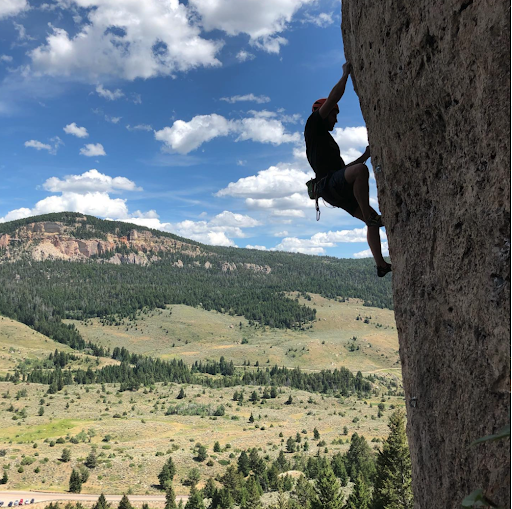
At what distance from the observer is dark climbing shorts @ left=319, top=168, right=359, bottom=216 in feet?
20.3

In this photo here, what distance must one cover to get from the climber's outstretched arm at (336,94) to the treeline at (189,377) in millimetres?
126159

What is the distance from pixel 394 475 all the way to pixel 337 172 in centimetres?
2783

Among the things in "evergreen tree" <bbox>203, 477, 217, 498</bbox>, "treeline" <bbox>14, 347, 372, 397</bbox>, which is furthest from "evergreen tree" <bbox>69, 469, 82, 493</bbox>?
"treeline" <bbox>14, 347, 372, 397</bbox>

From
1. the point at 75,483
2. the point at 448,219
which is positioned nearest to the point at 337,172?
the point at 448,219

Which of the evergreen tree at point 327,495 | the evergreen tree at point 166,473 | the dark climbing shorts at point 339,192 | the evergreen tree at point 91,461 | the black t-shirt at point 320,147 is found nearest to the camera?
the dark climbing shorts at point 339,192

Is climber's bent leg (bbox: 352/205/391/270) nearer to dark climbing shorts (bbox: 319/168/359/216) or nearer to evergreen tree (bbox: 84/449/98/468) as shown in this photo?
dark climbing shorts (bbox: 319/168/359/216)

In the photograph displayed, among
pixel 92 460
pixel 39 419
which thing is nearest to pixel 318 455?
pixel 92 460

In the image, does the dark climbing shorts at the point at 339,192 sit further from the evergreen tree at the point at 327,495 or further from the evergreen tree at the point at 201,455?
→ the evergreen tree at the point at 201,455

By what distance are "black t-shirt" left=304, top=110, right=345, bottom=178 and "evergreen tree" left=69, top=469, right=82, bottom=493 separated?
2435 inches

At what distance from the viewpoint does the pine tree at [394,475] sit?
27219 millimetres

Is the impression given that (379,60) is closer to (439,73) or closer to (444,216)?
(439,73)

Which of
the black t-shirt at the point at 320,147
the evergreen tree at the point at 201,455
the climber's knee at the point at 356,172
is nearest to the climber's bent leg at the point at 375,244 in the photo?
Answer: the climber's knee at the point at 356,172

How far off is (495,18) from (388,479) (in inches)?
1190

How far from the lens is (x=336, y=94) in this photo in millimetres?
6102
